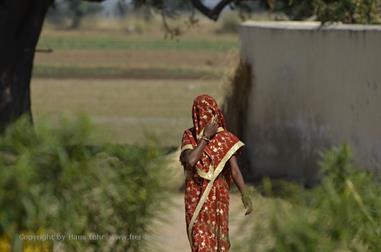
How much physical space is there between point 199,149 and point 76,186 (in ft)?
5.06

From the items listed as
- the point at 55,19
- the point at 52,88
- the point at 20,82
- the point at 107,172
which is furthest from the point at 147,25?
the point at 107,172

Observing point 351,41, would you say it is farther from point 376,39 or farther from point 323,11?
point 323,11

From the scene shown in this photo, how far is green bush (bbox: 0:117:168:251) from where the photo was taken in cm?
677

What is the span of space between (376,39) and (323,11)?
288cm

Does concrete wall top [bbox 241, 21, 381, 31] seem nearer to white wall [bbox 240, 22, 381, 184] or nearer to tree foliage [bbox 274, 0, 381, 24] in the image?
white wall [bbox 240, 22, 381, 184]

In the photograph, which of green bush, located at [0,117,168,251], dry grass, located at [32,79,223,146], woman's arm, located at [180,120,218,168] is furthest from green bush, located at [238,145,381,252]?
dry grass, located at [32,79,223,146]

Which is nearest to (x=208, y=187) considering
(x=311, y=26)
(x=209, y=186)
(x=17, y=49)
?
(x=209, y=186)

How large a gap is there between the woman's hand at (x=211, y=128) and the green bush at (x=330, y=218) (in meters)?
1.87

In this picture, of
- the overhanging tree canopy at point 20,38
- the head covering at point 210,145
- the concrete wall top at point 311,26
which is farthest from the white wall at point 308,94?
the head covering at point 210,145

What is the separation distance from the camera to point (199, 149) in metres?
8.30

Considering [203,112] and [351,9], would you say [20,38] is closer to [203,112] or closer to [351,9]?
[351,9]

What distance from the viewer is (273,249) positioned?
6.03m

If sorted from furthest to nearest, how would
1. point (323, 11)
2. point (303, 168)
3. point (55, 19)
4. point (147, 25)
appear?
point (55, 19) < point (147, 25) < point (323, 11) < point (303, 168)

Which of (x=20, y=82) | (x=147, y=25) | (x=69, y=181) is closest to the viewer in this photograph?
(x=69, y=181)
